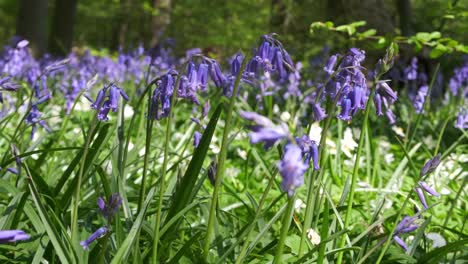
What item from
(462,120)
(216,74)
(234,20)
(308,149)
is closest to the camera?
(308,149)

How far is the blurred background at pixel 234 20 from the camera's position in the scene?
700cm

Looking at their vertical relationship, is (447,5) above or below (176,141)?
above

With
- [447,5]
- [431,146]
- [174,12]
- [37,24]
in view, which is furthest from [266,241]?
[174,12]

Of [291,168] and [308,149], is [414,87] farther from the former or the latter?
[291,168]

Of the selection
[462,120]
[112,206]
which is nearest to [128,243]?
[112,206]

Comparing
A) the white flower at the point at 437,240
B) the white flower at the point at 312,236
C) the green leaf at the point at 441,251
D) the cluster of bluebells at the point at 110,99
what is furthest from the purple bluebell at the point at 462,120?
the cluster of bluebells at the point at 110,99

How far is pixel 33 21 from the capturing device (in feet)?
41.9

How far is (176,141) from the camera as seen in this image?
4668 mm

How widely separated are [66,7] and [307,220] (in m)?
14.9

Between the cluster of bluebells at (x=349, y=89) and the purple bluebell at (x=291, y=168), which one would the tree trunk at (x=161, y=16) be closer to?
the cluster of bluebells at (x=349, y=89)

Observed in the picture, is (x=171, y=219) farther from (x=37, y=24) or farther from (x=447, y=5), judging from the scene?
(x=37, y=24)

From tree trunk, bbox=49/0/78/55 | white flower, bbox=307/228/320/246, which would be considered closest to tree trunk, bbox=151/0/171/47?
tree trunk, bbox=49/0/78/55

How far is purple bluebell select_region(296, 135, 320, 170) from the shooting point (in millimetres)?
1397

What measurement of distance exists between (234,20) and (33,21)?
24.6 ft
